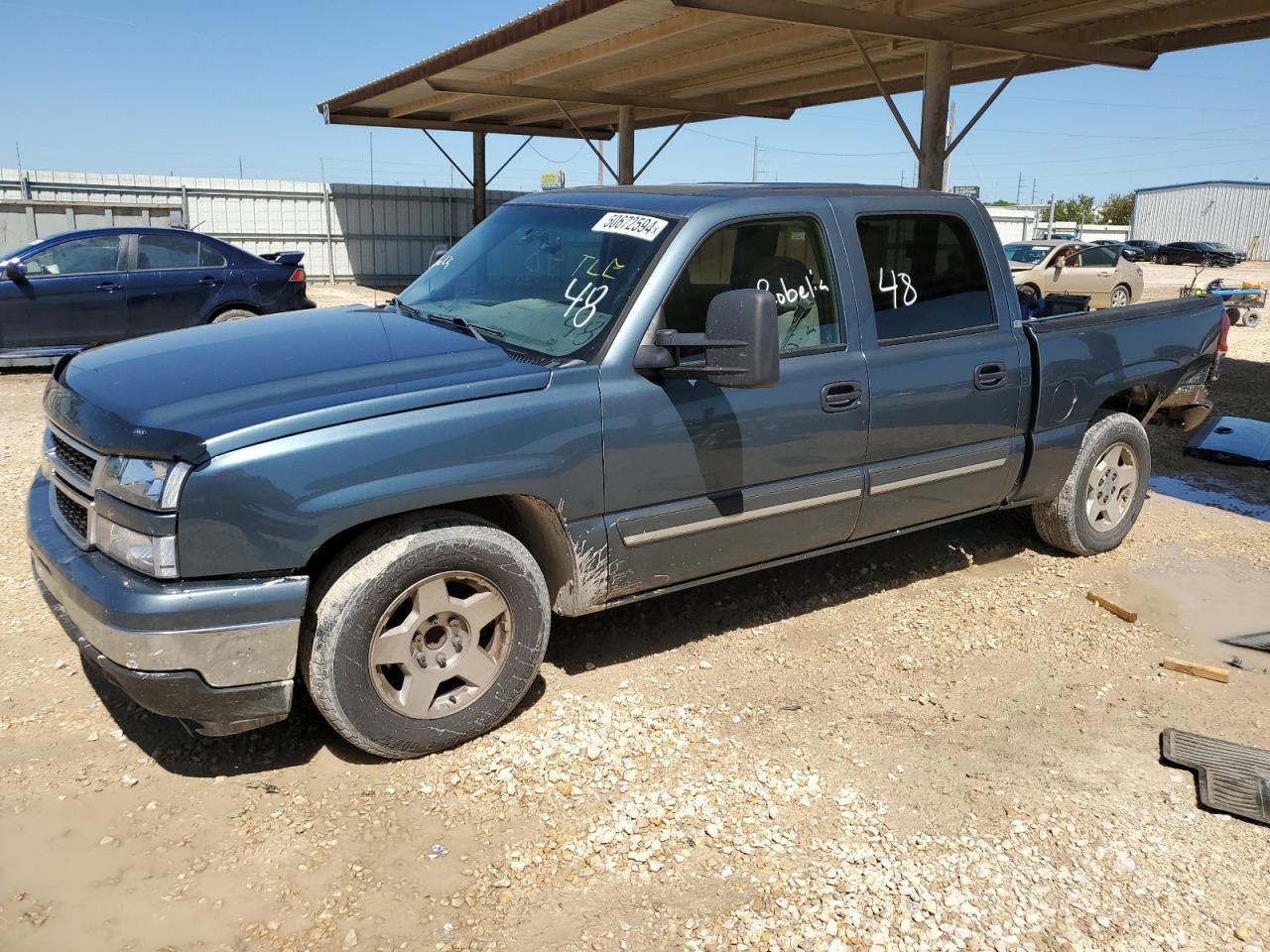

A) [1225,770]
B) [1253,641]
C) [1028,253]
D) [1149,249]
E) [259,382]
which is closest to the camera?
[259,382]

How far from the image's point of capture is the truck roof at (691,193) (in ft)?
13.1

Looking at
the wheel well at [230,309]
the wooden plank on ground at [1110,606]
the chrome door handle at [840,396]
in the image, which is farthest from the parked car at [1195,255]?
the chrome door handle at [840,396]

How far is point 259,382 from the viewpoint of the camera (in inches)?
126

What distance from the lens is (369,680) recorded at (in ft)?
10.5

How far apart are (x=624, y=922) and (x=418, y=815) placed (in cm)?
81

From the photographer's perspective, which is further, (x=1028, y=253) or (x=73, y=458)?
(x=1028, y=253)

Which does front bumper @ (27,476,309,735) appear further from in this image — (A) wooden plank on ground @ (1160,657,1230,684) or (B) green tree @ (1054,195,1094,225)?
(B) green tree @ (1054,195,1094,225)

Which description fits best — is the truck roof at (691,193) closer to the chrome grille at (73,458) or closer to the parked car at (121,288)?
the chrome grille at (73,458)

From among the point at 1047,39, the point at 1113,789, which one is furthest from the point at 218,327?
the point at 1047,39

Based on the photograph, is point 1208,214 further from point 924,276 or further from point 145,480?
point 145,480

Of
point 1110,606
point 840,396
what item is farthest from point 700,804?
point 1110,606

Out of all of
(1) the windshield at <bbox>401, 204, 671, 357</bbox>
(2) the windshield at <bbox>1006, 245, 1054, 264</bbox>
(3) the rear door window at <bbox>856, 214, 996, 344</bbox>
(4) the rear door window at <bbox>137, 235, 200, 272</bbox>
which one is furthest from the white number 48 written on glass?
(2) the windshield at <bbox>1006, 245, 1054, 264</bbox>

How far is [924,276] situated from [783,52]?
9.85m

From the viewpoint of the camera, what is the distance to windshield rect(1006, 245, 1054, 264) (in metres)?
22.7
